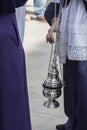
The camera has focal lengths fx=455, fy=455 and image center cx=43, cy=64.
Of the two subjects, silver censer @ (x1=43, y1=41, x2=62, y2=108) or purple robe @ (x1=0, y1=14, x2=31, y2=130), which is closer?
purple robe @ (x1=0, y1=14, x2=31, y2=130)

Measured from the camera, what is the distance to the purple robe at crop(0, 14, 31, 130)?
8.29 feet

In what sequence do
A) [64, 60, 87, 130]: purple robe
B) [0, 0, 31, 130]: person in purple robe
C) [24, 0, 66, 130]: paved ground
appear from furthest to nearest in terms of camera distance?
[24, 0, 66, 130]: paved ground → [64, 60, 87, 130]: purple robe → [0, 0, 31, 130]: person in purple robe

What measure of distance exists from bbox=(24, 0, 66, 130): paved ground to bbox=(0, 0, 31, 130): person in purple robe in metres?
1.68

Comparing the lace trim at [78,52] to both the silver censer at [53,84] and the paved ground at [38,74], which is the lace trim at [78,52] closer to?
the silver censer at [53,84]

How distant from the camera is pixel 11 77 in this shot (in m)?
2.58

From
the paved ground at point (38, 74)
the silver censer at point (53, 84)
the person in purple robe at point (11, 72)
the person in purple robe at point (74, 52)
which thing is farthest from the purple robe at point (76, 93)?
the person in purple robe at point (11, 72)

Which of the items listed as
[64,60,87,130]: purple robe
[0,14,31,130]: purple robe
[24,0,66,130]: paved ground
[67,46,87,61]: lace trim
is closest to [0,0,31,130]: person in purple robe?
[0,14,31,130]: purple robe

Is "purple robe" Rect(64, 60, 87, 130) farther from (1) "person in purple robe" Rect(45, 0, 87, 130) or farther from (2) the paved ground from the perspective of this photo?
(2) the paved ground

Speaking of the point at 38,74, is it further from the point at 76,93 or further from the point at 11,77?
the point at 11,77

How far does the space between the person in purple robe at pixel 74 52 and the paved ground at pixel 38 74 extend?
0.71 metres

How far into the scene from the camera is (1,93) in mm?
2561

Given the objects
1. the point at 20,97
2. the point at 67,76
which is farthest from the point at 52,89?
the point at 20,97

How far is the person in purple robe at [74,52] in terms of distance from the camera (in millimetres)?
3324

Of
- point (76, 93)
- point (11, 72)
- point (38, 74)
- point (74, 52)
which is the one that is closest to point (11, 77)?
point (11, 72)
